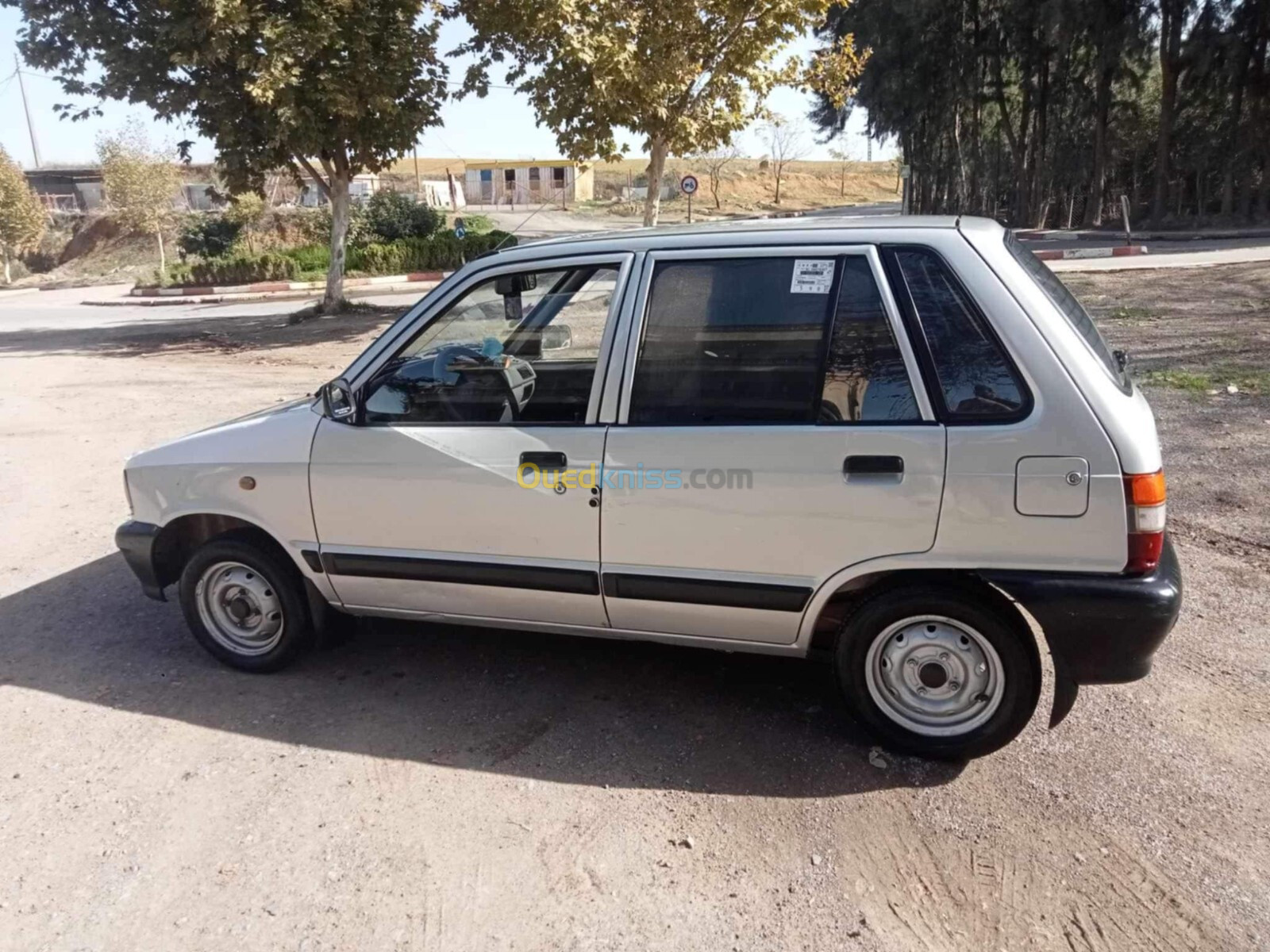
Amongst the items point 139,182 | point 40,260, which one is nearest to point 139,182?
point 139,182

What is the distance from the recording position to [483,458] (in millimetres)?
3518

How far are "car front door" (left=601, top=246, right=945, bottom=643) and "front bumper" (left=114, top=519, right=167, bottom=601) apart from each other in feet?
7.22

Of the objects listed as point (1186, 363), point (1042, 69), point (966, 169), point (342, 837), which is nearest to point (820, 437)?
point (342, 837)

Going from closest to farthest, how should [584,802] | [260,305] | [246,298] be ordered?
[584,802], [260,305], [246,298]

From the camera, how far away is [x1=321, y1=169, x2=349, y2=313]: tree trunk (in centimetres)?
1800

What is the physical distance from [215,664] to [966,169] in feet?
139

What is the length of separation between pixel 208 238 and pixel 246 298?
694cm

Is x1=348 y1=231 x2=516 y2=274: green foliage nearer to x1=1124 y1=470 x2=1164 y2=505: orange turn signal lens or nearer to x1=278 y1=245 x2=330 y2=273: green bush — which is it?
x1=278 y1=245 x2=330 y2=273: green bush

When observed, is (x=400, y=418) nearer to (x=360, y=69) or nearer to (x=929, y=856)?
(x=929, y=856)

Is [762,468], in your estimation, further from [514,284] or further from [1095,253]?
[1095,253]

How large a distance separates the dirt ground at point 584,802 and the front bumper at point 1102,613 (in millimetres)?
463

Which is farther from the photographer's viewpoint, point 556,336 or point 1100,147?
point 1100,147

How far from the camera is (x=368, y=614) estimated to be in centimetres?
401

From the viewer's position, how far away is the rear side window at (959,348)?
9.84 feet
